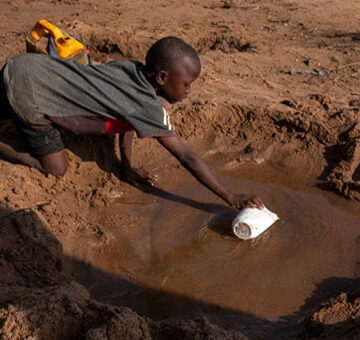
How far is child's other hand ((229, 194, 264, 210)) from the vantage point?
10.5 feet

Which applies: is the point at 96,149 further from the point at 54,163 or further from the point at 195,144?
the point at 195,144

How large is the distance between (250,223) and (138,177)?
1.03 metres

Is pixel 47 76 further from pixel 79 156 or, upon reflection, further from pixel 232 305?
pixel 232 305

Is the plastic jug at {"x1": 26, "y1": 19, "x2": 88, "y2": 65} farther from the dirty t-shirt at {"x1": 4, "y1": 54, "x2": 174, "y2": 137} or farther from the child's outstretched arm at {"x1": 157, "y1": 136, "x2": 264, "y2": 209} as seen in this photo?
the child's outstretched arm at {"x1": 157, "y1": 136, "x2": 264, "y2": 209}

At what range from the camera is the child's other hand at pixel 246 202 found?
3.21m

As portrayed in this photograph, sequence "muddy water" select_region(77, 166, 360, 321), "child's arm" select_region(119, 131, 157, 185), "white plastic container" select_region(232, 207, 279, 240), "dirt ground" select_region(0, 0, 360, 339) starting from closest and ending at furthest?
"dirt ground" select_region(0, 0, 360, 339)
"muddy water" select_region(77, 166, 360, 321)
"white plastic container" select_region(232, 207, 279, 240)
"child's arm" select_region(119, 131, 157, 185)

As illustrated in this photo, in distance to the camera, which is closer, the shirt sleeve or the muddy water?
the muddy water

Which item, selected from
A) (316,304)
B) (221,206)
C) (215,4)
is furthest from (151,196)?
(215,4)

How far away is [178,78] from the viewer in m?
3.05

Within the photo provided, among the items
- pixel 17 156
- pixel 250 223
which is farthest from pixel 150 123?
pixel 17 156

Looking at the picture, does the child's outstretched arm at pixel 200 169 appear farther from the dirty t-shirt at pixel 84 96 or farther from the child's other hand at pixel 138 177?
the child's other hand at pixel 138 177

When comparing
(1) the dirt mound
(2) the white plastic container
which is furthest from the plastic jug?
(1) the dirt mound

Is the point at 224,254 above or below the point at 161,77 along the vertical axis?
below

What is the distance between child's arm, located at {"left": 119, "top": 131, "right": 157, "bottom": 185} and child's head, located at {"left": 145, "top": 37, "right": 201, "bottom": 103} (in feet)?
2.53
